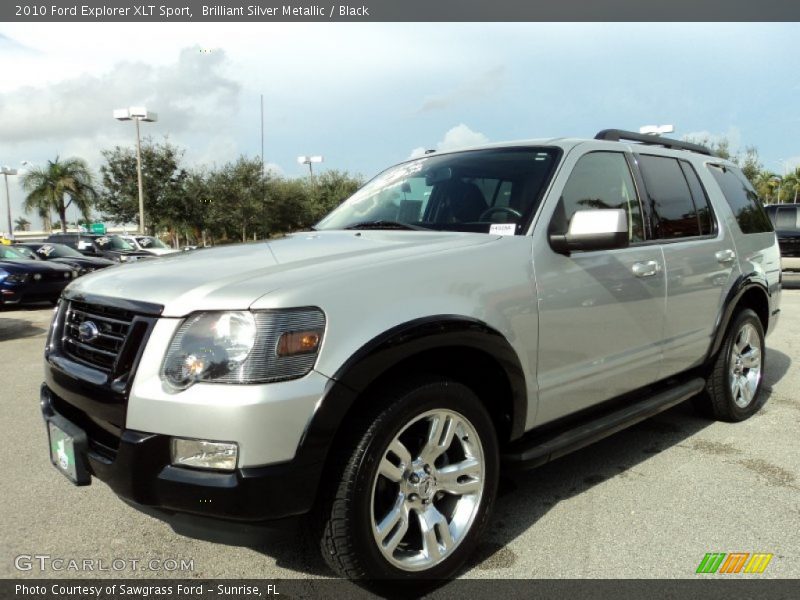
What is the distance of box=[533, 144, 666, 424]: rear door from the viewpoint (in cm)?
293

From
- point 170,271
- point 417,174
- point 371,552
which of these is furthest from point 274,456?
point 417,174

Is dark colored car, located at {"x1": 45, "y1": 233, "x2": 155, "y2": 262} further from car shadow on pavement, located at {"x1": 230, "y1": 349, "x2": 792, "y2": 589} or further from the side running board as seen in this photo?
the side running board

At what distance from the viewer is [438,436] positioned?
8.21 feet

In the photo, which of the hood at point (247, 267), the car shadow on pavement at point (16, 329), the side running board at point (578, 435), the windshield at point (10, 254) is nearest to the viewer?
the hood at point (247, 267)

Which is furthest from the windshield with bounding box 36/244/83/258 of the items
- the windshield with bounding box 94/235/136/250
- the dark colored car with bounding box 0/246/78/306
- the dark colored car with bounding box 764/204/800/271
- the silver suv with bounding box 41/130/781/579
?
the dark colored car with bounding box 764/204/800/271

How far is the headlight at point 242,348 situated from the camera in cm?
208

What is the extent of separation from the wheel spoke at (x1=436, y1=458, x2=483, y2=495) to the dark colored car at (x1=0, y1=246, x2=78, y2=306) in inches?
442

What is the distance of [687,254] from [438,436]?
2.18 metres

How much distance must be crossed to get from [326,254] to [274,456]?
0.94 metres

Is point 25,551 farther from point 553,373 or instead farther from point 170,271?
point 553,373

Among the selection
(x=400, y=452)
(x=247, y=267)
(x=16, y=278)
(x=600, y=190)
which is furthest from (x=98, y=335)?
(x=16, y=278)

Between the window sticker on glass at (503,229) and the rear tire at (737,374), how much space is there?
7.15 feet

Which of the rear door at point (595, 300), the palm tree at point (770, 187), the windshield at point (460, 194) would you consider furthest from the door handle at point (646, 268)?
the palm tree at point (770, 187)

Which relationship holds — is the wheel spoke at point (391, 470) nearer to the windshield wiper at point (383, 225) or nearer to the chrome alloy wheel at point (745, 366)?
the windshield wiper at point (383, 225)
